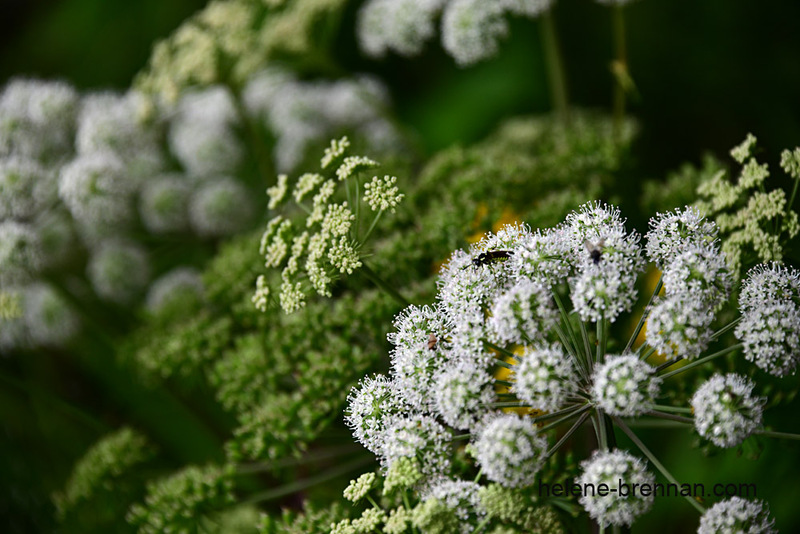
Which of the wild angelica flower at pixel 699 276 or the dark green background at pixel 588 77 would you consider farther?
the dark green background at pixel 588 77

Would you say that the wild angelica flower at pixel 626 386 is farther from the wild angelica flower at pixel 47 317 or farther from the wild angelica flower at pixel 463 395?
the wild angelica flower at pixel 47 317

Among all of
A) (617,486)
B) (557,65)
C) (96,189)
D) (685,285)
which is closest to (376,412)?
(617,486)

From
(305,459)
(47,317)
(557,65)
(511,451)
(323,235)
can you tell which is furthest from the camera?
(47,317)

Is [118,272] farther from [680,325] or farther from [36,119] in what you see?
[680,325]

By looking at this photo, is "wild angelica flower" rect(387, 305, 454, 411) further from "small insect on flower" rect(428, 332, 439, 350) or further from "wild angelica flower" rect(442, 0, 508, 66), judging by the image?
"wild angelica flower" rect(442, 0, 508, 66)

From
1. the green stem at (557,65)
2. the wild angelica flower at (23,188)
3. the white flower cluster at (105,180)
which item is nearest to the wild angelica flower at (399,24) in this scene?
the green stem at (557,65)

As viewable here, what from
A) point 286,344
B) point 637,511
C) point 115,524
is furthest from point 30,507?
point 637,511

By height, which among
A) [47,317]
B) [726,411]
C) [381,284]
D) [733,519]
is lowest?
[733,519]
